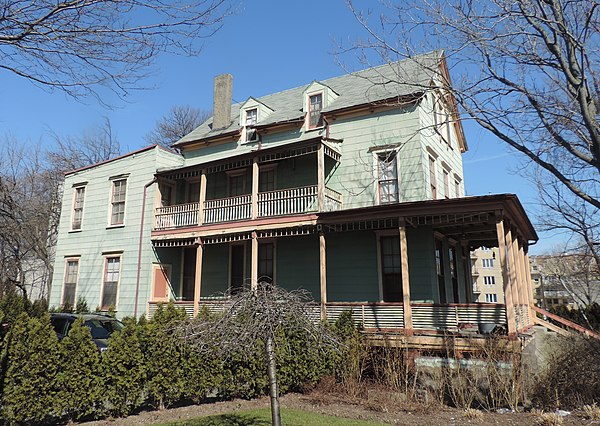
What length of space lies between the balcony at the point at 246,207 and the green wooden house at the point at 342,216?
6cm

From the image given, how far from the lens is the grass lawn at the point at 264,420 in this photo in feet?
23.9

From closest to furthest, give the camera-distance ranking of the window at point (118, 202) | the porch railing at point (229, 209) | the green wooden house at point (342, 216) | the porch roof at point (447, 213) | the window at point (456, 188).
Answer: the porch roof at point (447, 213) < the green wooden house at point (342, 216) < the porch railing at point (229, 209) < the window at point (456, 188) < the window at point (118, 202)

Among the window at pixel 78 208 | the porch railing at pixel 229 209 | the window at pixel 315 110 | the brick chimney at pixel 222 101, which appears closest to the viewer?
the porch railing at pixel 229 209

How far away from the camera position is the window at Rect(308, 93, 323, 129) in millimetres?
17188

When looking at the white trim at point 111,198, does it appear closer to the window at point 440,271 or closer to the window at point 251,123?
the window at point 251,123

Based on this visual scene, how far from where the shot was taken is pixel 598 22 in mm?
7469

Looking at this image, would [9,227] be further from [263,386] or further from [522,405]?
[522,405]

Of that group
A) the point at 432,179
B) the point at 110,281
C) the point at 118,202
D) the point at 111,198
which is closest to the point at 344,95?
the point at 432,179

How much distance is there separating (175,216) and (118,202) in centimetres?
349

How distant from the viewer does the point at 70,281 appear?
20328 mm

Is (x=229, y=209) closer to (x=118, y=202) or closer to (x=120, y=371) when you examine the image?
(x=118, y=202)

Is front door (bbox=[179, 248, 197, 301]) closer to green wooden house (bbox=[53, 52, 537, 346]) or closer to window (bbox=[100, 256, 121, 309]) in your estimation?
green wooden house (bbox=[53, 52, 537, 346])

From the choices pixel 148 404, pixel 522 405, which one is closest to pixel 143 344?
pixel 148 404

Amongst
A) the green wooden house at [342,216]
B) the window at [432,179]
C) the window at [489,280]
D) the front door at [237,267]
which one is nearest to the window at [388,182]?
the green wooden house at [342,216]
